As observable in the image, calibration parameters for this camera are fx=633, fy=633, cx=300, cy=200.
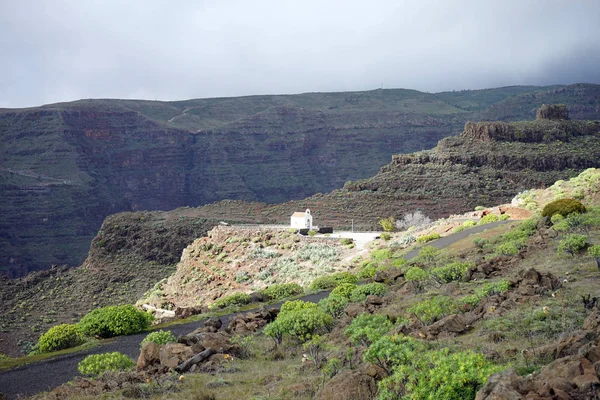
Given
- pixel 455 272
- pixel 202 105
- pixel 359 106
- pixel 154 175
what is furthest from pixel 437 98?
pixel 455 272

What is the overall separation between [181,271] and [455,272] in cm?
3274

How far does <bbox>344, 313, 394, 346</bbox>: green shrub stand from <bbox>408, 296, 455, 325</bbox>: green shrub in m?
0.68

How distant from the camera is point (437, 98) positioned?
7613 inches

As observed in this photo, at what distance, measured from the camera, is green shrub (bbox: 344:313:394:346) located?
40.3ft

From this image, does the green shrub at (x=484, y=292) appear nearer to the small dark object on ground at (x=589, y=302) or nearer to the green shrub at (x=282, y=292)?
the small dark object on ground at (x=589, y=302)

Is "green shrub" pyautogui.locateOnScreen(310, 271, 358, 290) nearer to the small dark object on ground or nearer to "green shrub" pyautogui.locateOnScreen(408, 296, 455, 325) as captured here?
"green shrub" pyautogui.locateOnScreen(408, 296, 455, 325)

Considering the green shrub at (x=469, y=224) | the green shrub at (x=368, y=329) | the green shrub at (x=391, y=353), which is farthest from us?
the green shrub at (x=469, y=224)

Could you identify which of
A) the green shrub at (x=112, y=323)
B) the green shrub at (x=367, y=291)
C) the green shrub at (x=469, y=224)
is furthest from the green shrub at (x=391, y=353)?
the green shrub at (x=469, y=224)

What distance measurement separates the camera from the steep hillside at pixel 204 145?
121 metres

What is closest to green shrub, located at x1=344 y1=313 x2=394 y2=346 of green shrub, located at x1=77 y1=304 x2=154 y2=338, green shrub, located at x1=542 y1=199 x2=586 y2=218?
green shrub, located at x1=77 y1=304 x2=154 y2=338

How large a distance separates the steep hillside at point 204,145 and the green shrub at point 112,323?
93.6 m

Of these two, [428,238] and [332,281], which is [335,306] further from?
[428,238]

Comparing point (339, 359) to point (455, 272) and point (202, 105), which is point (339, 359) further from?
point (202, 105)

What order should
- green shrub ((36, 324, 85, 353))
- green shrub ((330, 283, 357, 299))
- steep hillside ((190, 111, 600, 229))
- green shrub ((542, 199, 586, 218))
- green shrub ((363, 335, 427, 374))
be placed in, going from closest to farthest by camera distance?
green shrub ((363, 335, 427, 374)) < green shrub ((36, 324, 85, 353)) < green shrub ((330, 283, 357, 299)) < green shrub ((542, 199, 586, 218)) < steep hillside ((190, 111, 600, 229))
